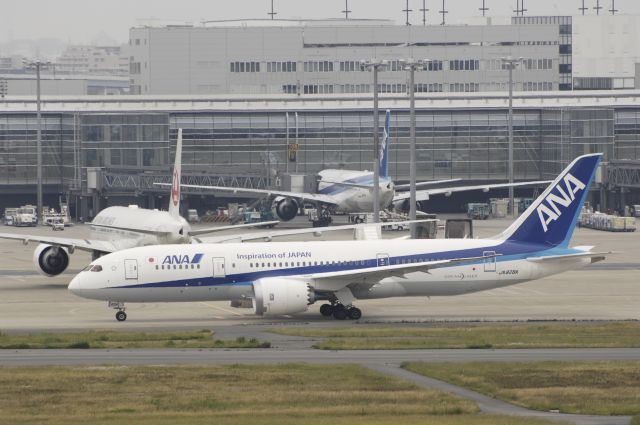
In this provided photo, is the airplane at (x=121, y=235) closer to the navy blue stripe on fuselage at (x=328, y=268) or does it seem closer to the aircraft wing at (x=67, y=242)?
the aircraft wing at (x=67, y=242)

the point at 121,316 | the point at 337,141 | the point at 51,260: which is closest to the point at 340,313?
the point at 121,316

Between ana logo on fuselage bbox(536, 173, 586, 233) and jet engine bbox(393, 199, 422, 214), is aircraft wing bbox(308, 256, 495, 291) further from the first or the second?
jet engine bbox(393, 199, 422, 214)

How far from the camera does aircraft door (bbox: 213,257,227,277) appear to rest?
64688mm

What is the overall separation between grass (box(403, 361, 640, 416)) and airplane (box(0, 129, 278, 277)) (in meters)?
38.3

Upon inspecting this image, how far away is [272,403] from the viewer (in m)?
40.8

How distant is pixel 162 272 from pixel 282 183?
8307 centimetres

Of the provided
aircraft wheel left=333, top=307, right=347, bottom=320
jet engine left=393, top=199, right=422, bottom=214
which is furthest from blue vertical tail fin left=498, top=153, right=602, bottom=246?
jet engine left=393, top=199, right=422, bottom=214

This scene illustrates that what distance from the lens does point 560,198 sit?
66.9m

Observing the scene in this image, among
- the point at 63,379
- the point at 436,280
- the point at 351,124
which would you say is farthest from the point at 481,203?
the point at 63,379

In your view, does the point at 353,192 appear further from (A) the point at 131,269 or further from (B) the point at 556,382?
(B) the point at 556,382

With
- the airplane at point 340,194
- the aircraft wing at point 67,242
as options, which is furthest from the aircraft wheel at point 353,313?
the airplane at point 340,194

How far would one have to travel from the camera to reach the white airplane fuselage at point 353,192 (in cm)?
12812

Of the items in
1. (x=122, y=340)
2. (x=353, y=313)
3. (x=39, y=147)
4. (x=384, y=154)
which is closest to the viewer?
(x=122, y=340)

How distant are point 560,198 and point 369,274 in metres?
10.1
